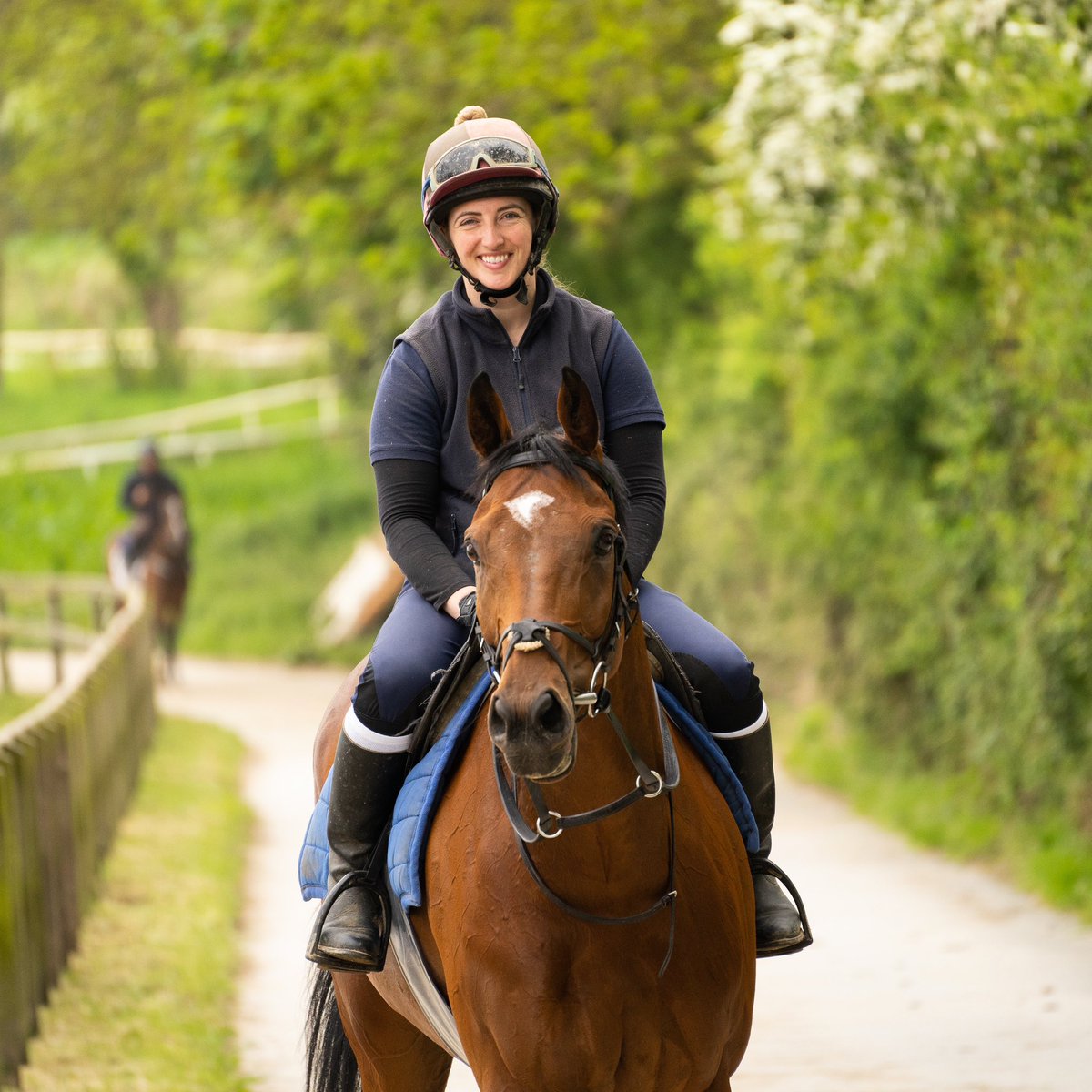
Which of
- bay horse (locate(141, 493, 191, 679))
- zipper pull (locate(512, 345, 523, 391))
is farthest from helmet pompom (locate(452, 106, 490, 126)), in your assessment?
bay horse (locate(141, 493, 191, 679))

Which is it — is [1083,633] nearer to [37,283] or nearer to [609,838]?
[609,838]

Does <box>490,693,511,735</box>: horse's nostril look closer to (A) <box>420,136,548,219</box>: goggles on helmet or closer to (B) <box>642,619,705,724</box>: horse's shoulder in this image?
(B) <box>642,619,705,724</box>: horse's shoulder

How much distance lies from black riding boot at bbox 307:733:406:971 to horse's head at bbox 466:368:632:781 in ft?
3.38

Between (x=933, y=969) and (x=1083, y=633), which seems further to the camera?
(x=1083, y=633)

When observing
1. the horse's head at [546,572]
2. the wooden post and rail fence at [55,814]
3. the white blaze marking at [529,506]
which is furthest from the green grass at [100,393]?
the white blaze marking at [529,506]

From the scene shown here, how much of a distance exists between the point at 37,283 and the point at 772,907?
5954cm

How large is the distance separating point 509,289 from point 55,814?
4.96 metres

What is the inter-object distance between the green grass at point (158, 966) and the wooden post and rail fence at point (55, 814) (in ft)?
0.54

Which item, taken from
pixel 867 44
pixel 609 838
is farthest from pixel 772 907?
pixel 867 44

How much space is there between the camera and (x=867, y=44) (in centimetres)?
1083

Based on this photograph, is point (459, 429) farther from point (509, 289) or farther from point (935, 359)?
point (935, 359)

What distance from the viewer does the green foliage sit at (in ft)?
30.9

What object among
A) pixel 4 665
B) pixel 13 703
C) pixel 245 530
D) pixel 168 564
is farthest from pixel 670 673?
pixel 245 530

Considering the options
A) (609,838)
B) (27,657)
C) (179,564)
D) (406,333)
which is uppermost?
(406,333)
